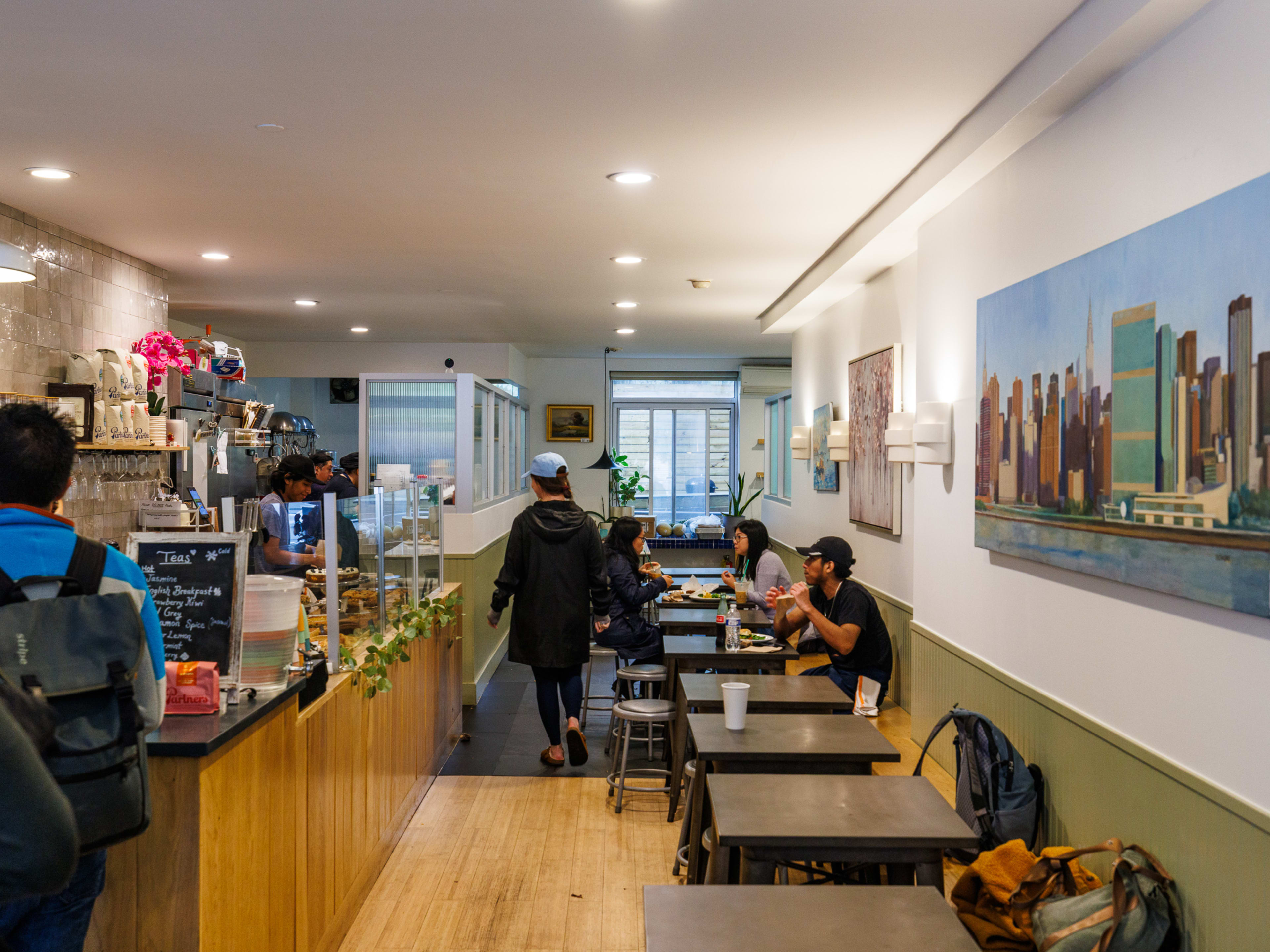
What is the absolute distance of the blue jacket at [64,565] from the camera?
71.1 inches

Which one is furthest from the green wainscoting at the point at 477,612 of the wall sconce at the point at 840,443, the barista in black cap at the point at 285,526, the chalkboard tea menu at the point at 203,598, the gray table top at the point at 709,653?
the chalkboard tea menu at the point at 203,598

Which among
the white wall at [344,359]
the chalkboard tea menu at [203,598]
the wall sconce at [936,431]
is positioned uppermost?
the white wall at [344,359]

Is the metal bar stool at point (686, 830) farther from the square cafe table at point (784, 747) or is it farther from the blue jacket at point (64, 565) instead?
the blue jacket at point (64, 565)

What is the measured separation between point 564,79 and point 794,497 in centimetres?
623

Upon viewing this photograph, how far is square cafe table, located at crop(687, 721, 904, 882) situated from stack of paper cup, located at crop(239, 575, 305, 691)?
115cm

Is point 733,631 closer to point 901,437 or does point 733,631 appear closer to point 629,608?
point 629,608

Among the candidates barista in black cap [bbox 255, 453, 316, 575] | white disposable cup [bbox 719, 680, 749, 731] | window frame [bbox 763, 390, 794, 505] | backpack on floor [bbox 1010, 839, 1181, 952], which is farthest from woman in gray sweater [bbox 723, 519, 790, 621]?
backpack on floor [bbox 1010, 839, 1181, 952]

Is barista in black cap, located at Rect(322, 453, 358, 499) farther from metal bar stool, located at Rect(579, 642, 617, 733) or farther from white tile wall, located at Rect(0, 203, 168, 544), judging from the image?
metal bar stool, located at Rect(579, 642, 617, 733)

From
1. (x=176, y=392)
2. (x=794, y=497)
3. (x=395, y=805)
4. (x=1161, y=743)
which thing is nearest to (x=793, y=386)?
(x=794, y=497)

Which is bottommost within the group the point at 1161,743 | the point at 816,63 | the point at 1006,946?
the point at 1006,946

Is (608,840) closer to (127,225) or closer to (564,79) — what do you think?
(564,79)

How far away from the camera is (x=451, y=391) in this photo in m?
6.52

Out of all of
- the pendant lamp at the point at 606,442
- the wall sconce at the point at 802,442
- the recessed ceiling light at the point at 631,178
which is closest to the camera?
the recessed ceiling light at the point at 631,178

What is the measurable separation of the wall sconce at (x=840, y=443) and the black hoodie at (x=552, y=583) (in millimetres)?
2260
